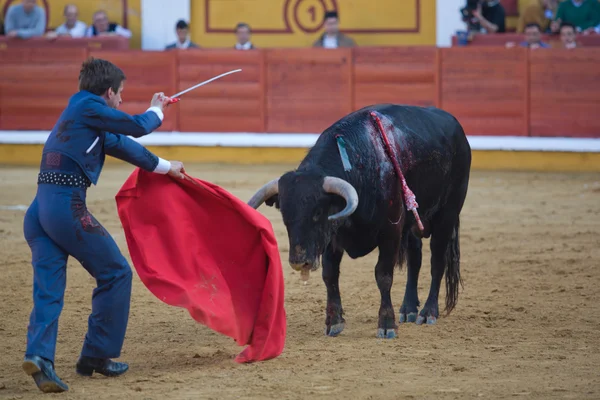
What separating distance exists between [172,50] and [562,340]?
327 inches

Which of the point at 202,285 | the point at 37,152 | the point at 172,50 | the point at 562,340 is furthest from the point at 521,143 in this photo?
the point at 202,285

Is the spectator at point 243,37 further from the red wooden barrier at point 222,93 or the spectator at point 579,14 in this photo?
the spectator at point 579,14

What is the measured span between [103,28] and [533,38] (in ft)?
16.5

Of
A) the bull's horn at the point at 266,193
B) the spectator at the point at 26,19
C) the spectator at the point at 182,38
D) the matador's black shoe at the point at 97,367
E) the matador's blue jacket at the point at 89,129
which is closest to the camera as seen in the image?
the matador's blue jacket at the point at 89,129

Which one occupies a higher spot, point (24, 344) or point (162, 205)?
point (162, 205)

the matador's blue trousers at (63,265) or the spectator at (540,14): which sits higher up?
the spectator at (540,14)

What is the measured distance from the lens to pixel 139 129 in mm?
3781

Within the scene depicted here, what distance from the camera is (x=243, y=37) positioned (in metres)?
11.9

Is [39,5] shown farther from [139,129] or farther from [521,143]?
[139,129]

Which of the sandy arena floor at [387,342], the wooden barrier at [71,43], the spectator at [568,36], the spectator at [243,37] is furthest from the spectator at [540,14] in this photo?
the wooden barrier at [71,43]

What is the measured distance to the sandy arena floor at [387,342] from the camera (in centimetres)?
376

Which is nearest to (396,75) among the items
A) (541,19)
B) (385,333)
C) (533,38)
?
(533,38)

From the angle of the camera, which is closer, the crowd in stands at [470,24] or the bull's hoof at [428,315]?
the bull's hoof at [428,315]

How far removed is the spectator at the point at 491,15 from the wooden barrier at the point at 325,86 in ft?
1.23
